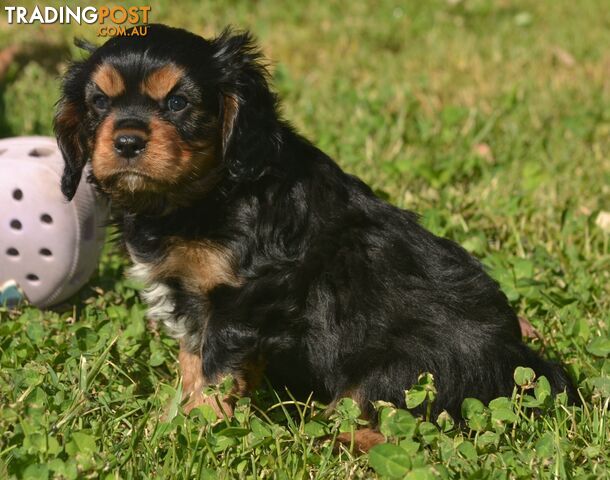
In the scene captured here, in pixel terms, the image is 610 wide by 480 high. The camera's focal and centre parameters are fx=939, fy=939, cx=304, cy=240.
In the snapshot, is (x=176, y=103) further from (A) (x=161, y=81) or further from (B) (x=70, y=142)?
(B) (x=70, y=142)

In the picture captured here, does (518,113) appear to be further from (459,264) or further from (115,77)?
(115,77)

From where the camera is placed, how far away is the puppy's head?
3352mm

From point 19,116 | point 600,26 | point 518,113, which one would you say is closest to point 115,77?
point 19,116

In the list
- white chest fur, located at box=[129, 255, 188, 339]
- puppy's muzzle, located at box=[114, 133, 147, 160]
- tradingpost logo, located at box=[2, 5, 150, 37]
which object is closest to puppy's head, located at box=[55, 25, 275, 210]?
puppy's muzzle, located at box=[114, 133, 147, 160]

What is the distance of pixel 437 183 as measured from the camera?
5750 millimetres

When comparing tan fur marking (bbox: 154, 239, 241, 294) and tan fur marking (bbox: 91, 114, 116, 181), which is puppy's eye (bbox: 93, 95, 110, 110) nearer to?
tan fur marking (bbox: 91, 114, 116, 181)

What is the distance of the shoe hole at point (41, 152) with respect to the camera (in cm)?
441

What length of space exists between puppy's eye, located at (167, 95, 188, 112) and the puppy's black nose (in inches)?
7.8

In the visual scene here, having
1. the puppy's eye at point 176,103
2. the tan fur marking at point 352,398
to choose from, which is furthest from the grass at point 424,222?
the puppy's eye at point 176,103

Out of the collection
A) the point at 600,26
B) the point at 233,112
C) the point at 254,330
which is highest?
the point at 600,26

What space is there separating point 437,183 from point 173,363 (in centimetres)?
235

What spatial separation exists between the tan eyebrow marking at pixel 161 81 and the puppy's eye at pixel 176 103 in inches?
1.1

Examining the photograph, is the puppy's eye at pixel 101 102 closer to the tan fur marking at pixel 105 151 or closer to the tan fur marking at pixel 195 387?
the tan fur marking at pixel 105 151

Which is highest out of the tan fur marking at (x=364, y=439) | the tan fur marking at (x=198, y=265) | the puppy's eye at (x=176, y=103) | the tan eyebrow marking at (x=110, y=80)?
the tan eyebrow marking at (x=110, y=80)
